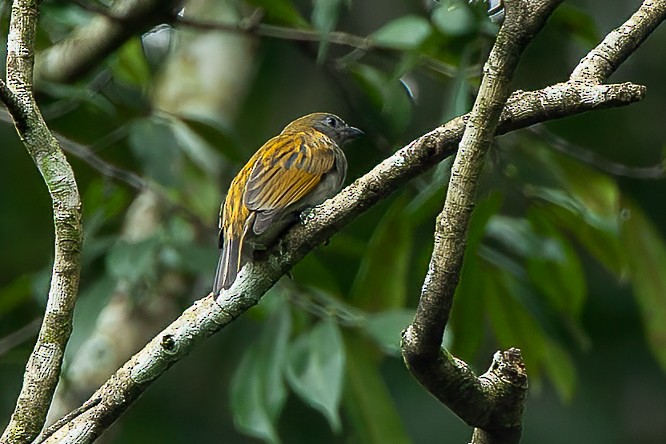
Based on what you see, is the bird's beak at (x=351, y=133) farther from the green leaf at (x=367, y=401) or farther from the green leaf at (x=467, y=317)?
the green leaf at (x=467, y=317)

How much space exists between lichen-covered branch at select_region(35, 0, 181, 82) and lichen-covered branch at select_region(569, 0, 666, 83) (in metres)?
2.39

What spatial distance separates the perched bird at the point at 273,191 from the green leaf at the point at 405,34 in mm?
474

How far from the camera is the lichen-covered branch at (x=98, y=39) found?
4.98 meters

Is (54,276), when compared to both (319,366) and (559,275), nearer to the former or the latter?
(319,366)

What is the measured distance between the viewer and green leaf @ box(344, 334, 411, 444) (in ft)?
16.8

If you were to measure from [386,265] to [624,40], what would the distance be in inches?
89.2

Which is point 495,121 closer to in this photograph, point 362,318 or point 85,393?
point 362,318

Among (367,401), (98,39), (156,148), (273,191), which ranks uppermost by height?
(98,39)

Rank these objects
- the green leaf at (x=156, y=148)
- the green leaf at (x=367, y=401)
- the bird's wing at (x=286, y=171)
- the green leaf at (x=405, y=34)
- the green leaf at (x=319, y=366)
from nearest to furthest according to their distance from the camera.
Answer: the bird's wing at (x=286, y=171) < the green leaf at (x=319, y=366) < the green leaf at (x=405, y=34) < the green leaf at (x=367, y=401) < the green leaf at (x=156, y=148)

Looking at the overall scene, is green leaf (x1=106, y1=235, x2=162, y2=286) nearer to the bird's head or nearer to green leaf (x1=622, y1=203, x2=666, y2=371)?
the bird's head

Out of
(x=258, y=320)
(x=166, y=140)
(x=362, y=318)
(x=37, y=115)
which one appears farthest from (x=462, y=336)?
(x=37, y=115)

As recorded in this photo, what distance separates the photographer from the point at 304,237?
2.98m

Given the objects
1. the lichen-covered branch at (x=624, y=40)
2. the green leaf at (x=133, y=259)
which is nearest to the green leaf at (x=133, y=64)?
Answer: the green leaf at (x=133, y=259)

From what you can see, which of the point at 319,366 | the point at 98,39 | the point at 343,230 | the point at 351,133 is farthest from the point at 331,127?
the point at 319,366
